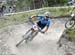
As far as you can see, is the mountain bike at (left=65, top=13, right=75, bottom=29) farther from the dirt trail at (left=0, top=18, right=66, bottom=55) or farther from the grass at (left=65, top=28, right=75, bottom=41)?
the grass at (left=65, top=28, right=75, bottom=41)

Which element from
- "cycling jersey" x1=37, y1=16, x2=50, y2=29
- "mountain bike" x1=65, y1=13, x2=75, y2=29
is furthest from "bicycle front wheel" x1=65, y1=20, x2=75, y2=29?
"cycling jersey" x1=37, y1=16, x2=50, y2=29

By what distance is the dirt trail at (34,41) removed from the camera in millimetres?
10120

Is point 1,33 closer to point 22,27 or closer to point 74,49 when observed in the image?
point 22,27

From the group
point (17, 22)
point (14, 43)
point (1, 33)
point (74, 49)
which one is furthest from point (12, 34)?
point (74, 49)

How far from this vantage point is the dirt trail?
10.1 meters

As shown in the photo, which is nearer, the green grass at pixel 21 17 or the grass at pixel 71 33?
the grass at pixel 71 33

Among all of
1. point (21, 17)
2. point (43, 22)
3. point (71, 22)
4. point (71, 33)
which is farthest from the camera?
point (21, 17)

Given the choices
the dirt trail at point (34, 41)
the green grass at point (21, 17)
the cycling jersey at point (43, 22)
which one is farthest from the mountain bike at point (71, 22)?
the green grass at point (21, 17)

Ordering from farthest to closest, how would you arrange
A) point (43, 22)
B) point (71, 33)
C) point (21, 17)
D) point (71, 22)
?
1. point (21, 17)
2. point (71, 22)
3. point (71, 33)
4. point (43, 22)

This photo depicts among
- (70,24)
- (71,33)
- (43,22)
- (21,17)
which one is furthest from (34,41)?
(21,17)

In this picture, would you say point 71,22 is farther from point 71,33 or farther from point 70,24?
point 71,33

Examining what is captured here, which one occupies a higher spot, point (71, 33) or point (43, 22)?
point (43, 22)

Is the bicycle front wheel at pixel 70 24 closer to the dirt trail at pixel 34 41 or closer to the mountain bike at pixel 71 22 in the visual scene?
the mountain bike at pixel 71 22

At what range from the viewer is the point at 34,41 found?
448 inches
